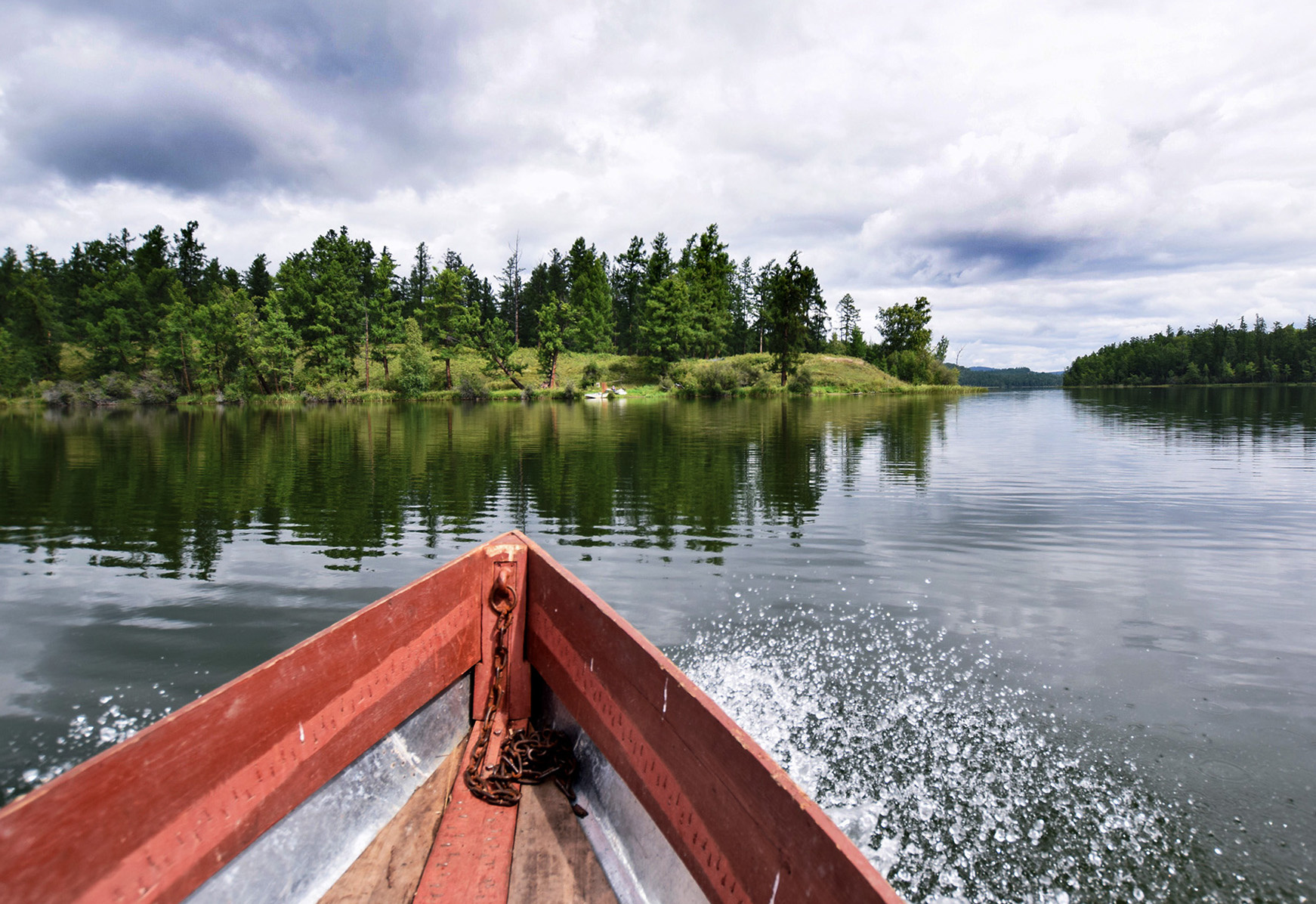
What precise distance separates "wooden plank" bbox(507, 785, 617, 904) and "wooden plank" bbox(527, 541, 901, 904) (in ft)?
1.52

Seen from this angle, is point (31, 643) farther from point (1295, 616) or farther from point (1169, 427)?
point (1169, 427)

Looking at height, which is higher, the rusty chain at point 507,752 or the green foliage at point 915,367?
the green foliage at point 915,367

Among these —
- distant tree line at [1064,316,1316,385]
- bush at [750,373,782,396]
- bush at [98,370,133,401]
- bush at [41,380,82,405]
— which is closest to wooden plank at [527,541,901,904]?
bush at [750,373,782,396]

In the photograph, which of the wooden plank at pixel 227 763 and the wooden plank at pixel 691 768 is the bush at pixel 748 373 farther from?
the wooden plank at pixel 227 763

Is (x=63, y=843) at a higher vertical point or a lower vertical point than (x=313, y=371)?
lower

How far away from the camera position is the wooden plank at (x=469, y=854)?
123 inches

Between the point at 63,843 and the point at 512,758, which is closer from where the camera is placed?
the point at 63,843

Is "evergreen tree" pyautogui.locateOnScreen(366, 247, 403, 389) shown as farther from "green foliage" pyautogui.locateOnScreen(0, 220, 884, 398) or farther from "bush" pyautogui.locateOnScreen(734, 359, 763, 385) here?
"bush" pyautogui.locateOnScreen(734, 359, 763, 385)

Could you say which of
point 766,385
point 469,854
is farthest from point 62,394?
point 469,854

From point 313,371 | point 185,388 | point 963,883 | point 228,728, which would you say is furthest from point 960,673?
point 185,388

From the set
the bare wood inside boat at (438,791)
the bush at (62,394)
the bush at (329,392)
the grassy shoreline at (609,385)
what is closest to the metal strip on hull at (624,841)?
the bare wood inside boat at (438,791)

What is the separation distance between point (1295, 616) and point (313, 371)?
80006 mm

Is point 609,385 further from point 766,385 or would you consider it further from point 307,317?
point 307,317

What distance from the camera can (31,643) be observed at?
7.25 metres
